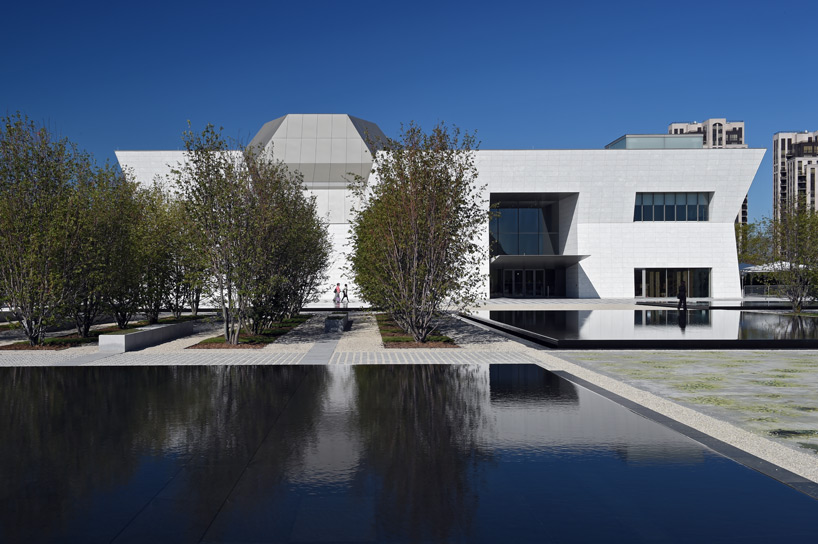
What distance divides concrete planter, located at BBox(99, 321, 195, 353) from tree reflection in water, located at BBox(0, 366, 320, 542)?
3487 millimetres

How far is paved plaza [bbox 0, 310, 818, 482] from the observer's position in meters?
6.86

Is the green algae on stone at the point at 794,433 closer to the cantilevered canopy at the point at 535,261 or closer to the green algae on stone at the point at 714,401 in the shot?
the green algae on stone at the point at 714,401

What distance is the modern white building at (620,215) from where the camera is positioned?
48344 millimetres

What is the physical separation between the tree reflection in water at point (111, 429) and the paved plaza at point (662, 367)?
242 centimetres

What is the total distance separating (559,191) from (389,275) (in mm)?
34251

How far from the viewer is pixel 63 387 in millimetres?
9938

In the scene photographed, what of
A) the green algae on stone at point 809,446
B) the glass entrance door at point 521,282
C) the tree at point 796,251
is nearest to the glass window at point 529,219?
the glass entrance door at point 521,282

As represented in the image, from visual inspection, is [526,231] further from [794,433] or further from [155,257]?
[794,433]

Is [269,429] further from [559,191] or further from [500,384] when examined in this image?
[559,191]

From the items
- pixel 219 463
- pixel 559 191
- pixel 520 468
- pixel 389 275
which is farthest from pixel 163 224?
pixel 559 191

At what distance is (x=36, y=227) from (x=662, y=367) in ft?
54.3

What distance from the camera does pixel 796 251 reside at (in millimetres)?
29656

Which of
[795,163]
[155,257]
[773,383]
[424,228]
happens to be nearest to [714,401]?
[773,383]

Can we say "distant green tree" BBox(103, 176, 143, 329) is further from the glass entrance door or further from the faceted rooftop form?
the faceted rooftop form
